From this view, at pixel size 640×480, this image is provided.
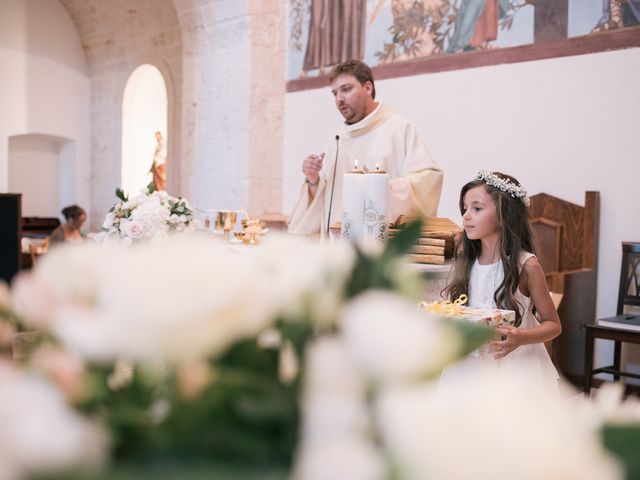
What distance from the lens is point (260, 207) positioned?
955 cm

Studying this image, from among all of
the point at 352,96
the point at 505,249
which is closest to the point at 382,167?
the point at 352,96

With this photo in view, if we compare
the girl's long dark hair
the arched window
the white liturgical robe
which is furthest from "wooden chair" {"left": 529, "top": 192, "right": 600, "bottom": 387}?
the arched window

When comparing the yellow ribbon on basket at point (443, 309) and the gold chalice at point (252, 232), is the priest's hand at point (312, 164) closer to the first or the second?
the gold chalice at point (252, 232)

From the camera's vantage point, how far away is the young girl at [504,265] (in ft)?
11.8

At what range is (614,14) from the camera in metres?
6.27

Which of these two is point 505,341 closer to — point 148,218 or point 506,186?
point 506,186

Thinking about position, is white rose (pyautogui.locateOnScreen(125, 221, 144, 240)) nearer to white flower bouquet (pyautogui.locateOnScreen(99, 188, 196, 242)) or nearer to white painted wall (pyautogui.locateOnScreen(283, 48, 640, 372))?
white flower bouquet (pyautogui.locateOnScreen(99, 188, 196, 242))

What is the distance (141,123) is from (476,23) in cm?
880

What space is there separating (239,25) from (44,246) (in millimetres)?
4927

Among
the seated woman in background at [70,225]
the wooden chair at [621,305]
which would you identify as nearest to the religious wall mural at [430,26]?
the wooden chair at [621,305]

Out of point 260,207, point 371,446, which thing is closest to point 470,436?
point 371,446

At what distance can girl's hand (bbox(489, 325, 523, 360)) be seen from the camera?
2992mm

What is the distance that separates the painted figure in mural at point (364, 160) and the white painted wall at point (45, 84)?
1053 centimetres

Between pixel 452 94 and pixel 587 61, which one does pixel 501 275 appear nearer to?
pixel 587 61
